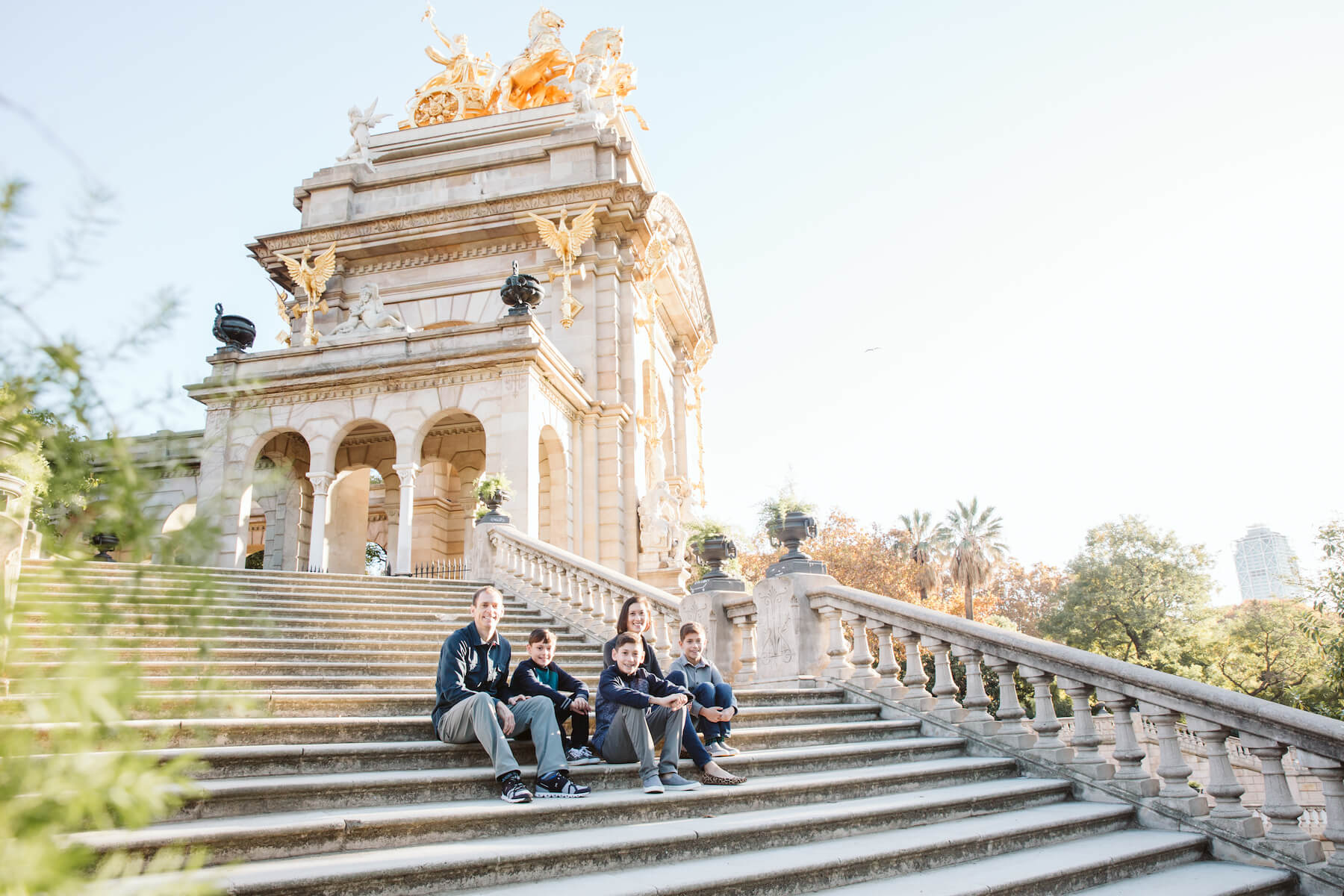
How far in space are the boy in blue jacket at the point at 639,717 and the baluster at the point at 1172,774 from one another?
340 cm

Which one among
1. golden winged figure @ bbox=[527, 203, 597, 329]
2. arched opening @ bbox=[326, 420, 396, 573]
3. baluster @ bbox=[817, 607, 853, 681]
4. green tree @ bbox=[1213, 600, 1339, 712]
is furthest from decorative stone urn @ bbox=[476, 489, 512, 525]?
green tree @ bbox=[1213, 600, 1339, 712]

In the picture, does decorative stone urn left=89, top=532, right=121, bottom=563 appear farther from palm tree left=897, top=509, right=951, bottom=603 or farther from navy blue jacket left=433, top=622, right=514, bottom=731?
palm tree left=897, top=509, right=951, bottom=603

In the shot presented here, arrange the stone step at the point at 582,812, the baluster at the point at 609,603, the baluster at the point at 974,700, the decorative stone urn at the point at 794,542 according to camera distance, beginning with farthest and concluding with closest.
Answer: the baluster at the point at 609,603 → the decorative stone urn at the point at 794,542 → the baluster at the point at 974,700 → the stone step at the point at 582,812

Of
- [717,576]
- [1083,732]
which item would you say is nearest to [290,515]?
[717,576]

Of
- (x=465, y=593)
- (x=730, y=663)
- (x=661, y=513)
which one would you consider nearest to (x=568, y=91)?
(x=661, y=513)

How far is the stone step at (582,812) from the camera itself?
4.33 metres

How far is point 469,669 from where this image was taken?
20.5 ft

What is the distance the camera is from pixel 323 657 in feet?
30.1

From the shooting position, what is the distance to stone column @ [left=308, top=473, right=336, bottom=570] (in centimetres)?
1922

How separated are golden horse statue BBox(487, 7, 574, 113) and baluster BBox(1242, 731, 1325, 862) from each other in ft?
95.4

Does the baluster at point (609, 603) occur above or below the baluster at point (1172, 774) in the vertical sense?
above

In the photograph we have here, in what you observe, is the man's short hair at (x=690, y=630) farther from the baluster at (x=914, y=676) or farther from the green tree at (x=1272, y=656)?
the green tree at (x=1272, y=656)

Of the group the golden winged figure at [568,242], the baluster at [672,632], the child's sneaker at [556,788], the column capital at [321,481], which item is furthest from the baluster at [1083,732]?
the golden winged figure at [568,242]

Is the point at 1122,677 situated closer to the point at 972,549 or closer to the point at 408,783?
the point at 408,783
